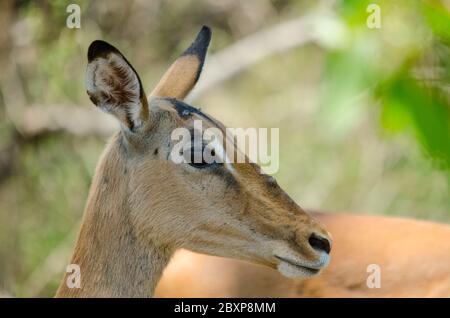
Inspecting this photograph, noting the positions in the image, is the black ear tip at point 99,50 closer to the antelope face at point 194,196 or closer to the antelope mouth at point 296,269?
the antelope face at point 194,196

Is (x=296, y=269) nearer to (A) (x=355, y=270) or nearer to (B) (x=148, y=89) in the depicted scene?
(A) (x=355, y=270)

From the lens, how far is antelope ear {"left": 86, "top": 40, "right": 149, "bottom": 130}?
90.5 inches

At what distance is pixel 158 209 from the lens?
2.49 m

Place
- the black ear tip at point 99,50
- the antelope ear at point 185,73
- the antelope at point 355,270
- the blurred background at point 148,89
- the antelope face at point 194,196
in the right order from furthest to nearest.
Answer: the blurred background at point 148,89, the antelope at point 355,270, the antelope ear at point 185,73, the antelope face at point 194,196, the black ear tip at point 99,50

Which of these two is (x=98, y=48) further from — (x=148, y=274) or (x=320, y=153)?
(x=320, y=153)

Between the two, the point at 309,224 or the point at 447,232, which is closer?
the point at 309,224

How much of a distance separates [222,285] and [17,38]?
3.06m

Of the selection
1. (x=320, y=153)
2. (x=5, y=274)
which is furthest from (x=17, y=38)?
(x=320, y=153)

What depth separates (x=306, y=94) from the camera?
772 cm

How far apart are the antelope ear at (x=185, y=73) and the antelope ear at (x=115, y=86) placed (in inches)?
14.0

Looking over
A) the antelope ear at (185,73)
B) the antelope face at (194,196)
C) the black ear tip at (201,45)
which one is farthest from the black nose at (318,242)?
the black ear tip at (201,45)

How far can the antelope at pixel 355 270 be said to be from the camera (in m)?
3.41

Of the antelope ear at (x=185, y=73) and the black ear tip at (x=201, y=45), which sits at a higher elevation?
the black ear tip at (x=201, y=45)

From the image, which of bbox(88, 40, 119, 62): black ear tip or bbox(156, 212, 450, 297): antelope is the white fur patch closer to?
bbox(88, 40, 119, 62): black ear tip
